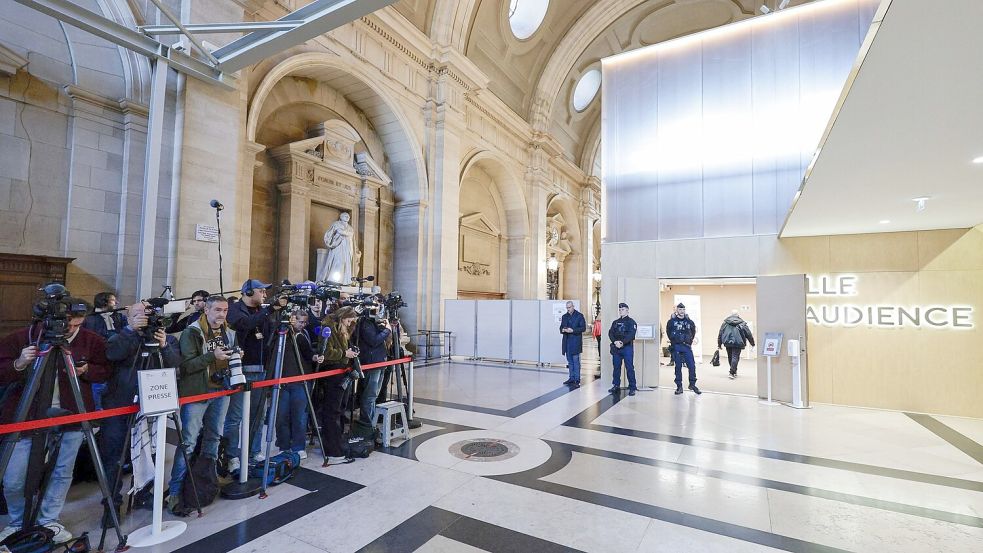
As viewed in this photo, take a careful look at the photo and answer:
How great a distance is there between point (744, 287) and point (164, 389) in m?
14.1

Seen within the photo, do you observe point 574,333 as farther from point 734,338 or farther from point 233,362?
point 233,362

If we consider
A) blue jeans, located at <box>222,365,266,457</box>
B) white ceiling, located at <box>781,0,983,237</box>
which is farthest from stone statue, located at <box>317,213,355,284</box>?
white ceiling, located at <box>781,0,983,237</box>

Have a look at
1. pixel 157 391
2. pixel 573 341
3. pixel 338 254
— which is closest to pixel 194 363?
pixel 157 391

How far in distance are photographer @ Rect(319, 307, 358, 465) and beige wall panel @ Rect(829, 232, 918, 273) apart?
815 cm

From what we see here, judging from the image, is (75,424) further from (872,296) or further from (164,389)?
(872,296)

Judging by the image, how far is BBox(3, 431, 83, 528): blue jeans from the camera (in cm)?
291

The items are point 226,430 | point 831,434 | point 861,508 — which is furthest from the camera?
point 831,434

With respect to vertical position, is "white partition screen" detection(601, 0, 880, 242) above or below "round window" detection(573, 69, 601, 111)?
below

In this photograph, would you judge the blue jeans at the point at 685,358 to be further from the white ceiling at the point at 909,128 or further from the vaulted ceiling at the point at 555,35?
the vaulted ceiling at the point at 555,35

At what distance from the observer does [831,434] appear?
18.7ft

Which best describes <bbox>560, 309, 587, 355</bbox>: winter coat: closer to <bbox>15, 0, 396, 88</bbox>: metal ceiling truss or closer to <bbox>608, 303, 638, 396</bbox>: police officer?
<bbox>608, 303, 638, 396</bbox>: police officer

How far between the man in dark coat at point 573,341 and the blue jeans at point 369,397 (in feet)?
16.4

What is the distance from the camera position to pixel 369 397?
519 centimetres

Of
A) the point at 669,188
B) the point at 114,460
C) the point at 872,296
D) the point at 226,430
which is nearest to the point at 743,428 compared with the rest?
the point at 872,296
